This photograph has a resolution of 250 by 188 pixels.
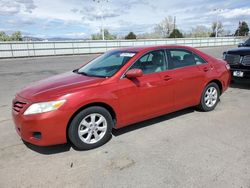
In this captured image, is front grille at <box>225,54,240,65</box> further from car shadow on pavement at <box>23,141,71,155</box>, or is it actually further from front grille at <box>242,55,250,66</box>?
car shadow on pavement at <box>23,141,71,155</box>

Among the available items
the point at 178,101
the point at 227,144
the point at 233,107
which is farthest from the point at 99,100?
the point at 233,107

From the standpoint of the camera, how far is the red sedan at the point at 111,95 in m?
3.28

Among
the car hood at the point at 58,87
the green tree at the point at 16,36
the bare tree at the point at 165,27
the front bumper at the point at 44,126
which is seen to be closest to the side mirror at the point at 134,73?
the car hood at the point at 58,87

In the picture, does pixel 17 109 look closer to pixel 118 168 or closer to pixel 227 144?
pixel 118 168

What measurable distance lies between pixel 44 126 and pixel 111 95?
1.07 meters

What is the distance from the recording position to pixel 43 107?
127 inches

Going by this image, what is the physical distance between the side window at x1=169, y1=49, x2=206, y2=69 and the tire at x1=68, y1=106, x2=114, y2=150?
168 cm

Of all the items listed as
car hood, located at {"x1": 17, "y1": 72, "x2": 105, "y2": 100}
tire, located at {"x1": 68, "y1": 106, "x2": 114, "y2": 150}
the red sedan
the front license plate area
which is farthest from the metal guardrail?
tire, located at {"x1": 68, "y1": 106, "x2": 114, "y2": 150}

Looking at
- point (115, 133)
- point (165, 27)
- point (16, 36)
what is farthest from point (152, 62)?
point (165, 27)

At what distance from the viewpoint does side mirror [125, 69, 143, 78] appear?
12.4ft

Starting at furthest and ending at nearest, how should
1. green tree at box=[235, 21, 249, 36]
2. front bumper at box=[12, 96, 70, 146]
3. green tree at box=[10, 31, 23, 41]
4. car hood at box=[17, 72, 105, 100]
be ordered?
green tree at box=[235, 21, 249, 36]
green tree at box=[10, 31, 23, 41]
car hood at box=[17, 72, 105, 100]
front bumper at box=[12, 96, 70, 146]

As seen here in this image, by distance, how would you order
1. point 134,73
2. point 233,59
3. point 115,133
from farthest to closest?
point 233,59 < point 115,133 < point 134,73

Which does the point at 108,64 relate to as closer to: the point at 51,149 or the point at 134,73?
the point at 134,73

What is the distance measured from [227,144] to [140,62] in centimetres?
193
